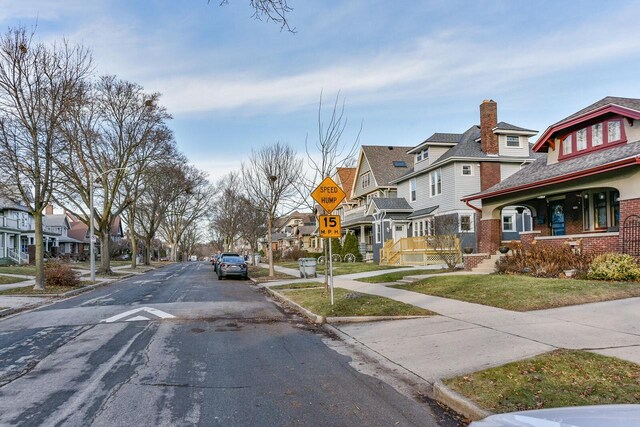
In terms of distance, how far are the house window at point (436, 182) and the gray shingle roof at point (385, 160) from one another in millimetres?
7512

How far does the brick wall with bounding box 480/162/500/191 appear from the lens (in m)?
31.5

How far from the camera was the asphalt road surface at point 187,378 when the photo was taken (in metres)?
5.19

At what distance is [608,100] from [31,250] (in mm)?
53220

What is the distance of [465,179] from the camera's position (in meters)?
31.4

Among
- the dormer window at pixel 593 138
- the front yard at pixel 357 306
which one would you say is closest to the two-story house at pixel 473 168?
the dormer window at pixel 593 138

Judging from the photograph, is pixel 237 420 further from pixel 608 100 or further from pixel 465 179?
pixel 465 179

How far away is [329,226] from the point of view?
44.2 ft

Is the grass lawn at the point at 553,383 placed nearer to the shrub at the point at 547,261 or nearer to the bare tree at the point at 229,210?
the shrub at the point at 547,261

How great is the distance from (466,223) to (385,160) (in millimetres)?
16126

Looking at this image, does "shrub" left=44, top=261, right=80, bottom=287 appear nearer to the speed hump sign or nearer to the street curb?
the speed hump sign

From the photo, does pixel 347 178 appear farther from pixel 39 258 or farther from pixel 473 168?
pixel 39 258

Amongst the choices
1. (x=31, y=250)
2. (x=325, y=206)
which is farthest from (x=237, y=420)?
(x=31, y=250)

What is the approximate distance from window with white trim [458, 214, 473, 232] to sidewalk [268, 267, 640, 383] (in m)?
19.3

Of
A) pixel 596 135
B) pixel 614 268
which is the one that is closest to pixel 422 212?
pixel 596 135
